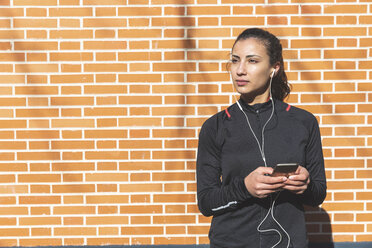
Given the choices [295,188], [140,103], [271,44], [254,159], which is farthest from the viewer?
[140,103]

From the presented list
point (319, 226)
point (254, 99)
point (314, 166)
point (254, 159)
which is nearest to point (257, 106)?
point (254, 99)

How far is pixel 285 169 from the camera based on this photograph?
70.7 inches

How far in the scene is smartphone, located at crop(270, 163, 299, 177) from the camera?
1765 mm

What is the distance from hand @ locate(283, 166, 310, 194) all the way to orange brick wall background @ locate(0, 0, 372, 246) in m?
1.70

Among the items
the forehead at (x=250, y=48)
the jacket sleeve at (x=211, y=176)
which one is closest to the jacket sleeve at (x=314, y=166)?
the jacket sleeve at (x=211, y=176)

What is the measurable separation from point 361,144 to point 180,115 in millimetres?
1634

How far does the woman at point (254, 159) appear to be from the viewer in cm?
201

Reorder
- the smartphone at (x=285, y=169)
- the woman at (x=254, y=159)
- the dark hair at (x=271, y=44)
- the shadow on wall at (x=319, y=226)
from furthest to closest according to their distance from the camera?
1. the shadow on wall at (x=319, y=226)
2. the dark hair at (x=271, y=44)
3. the woman at (x=254, y=159)
4. the smartphone at (x=285, y=169)

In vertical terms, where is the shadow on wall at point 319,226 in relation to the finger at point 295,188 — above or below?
below

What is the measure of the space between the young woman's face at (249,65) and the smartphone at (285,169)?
503 millimetres

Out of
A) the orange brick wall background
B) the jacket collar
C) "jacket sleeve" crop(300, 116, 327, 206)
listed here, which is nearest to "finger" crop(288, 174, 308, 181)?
"jacket sleeve" crop(300, 116, 327, 206)

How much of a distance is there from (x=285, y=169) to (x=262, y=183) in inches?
5.0

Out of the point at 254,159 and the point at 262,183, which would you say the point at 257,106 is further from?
the point at 262,183

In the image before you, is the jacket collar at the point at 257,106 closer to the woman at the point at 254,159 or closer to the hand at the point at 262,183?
the woman at the point at 254,159
